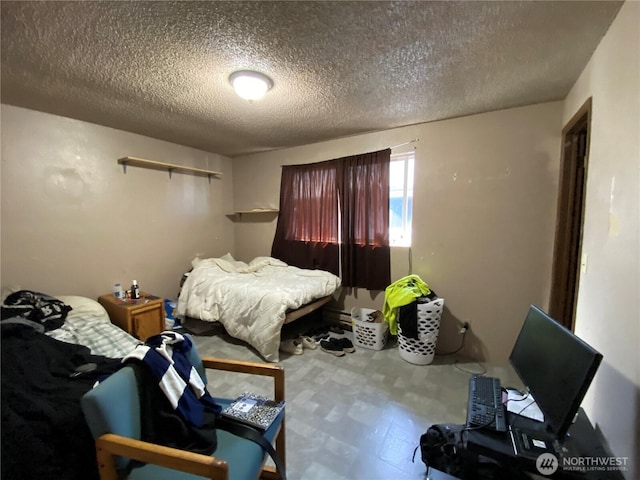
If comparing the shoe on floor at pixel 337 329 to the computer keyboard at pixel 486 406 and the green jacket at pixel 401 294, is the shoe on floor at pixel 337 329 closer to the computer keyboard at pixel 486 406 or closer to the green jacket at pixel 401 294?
the green jacket at pixel 401 294

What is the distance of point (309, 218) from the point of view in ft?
12.2

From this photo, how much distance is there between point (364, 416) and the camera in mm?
1944

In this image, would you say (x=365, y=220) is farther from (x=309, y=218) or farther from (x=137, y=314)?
(x=137, y=314)

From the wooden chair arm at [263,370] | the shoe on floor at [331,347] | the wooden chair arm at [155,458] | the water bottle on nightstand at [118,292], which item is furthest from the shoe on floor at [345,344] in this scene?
the water bottle on nightstand at [118,292]

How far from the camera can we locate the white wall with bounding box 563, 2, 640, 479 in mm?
1060

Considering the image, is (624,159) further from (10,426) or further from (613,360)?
(10,426)

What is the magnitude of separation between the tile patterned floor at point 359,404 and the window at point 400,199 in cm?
123

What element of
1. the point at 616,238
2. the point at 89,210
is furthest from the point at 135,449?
the point at 89,210

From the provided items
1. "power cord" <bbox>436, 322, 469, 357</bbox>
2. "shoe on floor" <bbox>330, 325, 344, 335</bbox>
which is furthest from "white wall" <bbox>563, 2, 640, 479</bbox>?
"shoe on floor" <bbox>330, 325, 344, 335</bbox>

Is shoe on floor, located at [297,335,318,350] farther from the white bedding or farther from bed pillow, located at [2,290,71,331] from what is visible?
bed pillow, located at [2,290,71,331]

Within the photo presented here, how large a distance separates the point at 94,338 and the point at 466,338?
10.9 ft

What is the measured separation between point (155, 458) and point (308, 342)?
7.00 feet

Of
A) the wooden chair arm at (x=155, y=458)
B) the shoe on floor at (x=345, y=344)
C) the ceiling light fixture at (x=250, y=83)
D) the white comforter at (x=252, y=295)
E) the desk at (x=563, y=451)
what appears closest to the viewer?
the wooden chair arm at (x=155, y=458)

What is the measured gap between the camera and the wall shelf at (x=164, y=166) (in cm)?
321
